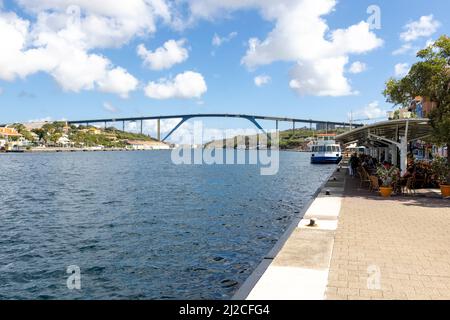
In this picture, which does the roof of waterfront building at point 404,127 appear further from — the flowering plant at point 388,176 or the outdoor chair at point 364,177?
the flowering plant at point 388,176

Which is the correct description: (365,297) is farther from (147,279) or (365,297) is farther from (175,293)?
(147,279)

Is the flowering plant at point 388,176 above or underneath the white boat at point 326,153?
underneath

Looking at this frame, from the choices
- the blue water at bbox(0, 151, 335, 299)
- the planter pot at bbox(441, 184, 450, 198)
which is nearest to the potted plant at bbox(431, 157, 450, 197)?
the planter pot at bbox(441, 184, 450, 198)

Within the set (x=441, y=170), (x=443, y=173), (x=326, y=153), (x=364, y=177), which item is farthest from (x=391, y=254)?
(x=326, y=153)

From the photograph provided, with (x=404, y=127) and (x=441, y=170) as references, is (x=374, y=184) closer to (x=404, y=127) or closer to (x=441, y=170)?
(x=441, y=170)

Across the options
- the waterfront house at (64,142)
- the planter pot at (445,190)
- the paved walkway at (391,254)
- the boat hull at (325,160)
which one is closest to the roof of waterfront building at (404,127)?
the planter pot at (445,190)

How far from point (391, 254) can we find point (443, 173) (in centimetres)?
1184

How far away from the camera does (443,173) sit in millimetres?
17500

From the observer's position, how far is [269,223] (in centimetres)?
1527

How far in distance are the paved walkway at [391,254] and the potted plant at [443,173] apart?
→ 269 centimetres

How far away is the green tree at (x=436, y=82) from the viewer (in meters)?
16.4

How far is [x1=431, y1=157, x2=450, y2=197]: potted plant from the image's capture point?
51.8 ft
